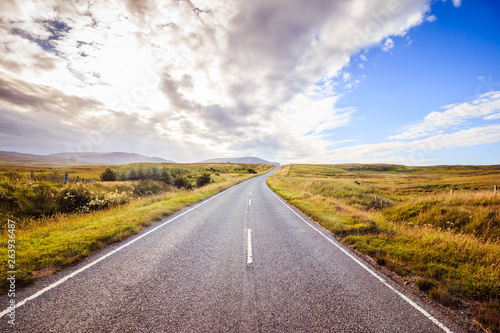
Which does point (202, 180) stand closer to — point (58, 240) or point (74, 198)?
point (74, 198)

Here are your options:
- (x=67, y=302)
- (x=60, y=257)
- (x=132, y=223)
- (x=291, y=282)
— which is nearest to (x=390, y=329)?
(x=291, y=282)

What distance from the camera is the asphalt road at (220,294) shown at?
117 inches

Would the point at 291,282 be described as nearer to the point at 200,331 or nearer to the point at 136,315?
the point at 200,331

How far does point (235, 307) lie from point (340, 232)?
6.22 meters

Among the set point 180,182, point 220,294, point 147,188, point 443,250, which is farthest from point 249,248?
point 180,182

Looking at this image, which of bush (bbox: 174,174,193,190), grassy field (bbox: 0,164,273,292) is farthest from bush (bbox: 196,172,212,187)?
grassy field (bbox: 0,164,273,292)

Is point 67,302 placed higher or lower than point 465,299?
higher

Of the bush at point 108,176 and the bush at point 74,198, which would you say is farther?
the bush at point 108,176

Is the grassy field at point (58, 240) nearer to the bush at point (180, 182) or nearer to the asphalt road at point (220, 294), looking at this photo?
the asphalt road at point (220, 294)

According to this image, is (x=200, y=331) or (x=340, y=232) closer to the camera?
(x=200, y=331)

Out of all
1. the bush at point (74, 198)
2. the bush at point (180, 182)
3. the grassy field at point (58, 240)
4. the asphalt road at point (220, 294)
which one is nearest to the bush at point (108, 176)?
the bush at point (180, 182)

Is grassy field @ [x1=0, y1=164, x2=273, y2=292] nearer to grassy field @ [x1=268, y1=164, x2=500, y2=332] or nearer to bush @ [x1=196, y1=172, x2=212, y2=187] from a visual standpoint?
grassy field @ [x1=268, y1=164, x2=500, y2=332]

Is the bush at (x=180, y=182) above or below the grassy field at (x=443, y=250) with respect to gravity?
above

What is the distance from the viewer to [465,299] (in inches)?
149
